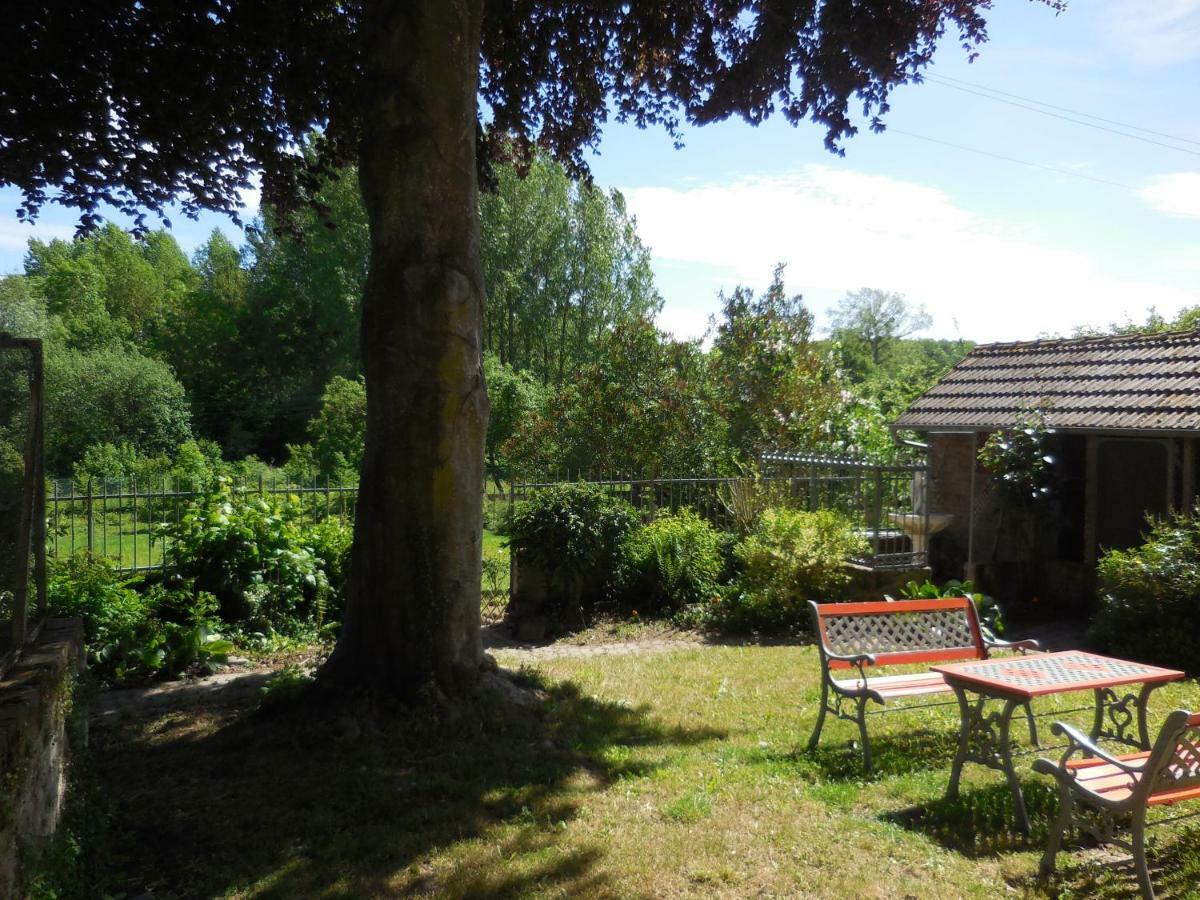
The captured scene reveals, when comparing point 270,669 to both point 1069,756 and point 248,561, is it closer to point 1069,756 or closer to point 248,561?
point 248,561

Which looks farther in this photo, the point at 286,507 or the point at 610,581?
the point at 610,581

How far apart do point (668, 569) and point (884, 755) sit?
219 inches

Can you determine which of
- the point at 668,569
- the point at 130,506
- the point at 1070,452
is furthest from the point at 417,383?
Result: the point at 1070,452

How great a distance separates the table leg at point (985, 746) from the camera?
17.0 ft

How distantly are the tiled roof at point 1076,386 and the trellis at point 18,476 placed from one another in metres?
10.9

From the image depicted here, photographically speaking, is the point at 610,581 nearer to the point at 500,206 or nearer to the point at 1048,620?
the point at 1048,620

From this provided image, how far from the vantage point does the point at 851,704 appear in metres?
7.73

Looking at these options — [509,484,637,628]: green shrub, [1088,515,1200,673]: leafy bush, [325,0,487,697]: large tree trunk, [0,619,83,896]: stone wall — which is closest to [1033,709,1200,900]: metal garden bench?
[325,0,487,697]: large tree trunk

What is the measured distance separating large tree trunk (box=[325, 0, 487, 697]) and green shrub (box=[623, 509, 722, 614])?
16.7 ft

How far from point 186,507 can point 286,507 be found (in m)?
1.05

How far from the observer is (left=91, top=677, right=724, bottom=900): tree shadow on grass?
15.0 feet

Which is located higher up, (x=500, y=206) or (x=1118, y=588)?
(x=500, y=206)

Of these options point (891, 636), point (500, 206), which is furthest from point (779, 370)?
point (500, 206)

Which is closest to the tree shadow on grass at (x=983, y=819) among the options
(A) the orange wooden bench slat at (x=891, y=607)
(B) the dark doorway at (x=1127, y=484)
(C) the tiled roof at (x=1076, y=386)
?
(A) the orange wooden bench slat at (x=891, y=607)
